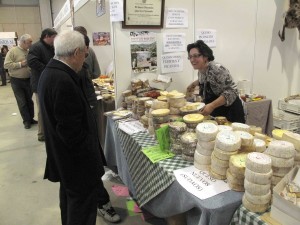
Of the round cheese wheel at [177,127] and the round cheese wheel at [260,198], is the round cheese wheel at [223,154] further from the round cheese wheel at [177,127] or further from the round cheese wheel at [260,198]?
the round cheese wheel at [177,127]

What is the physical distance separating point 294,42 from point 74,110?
3.36 metres

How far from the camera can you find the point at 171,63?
2.75 metres

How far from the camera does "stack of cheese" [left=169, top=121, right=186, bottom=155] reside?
5.08 feet

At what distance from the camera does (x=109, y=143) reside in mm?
2566

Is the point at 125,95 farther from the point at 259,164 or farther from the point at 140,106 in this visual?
the point at 259,164

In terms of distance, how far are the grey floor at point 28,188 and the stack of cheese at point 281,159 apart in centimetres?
129

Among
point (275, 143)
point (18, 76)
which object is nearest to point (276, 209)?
point (275, 143)

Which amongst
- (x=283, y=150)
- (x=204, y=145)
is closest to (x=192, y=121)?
(x=204, y=145)

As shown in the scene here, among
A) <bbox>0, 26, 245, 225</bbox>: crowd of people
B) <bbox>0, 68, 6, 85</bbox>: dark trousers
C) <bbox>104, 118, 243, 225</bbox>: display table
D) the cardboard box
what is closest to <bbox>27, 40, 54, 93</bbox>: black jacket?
<bbox>104, 118, 243, 225</bbox>: display table

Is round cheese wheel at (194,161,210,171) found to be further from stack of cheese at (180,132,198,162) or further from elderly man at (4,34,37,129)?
elderly man at (4,34,37,129)

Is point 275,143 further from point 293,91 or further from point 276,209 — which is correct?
point 293,91

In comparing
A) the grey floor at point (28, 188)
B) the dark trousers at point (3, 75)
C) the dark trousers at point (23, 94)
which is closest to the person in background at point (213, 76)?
the grey floor at point (28, 188)

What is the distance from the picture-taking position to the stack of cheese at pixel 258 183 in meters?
1.01

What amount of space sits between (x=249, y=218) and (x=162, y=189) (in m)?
0.52
